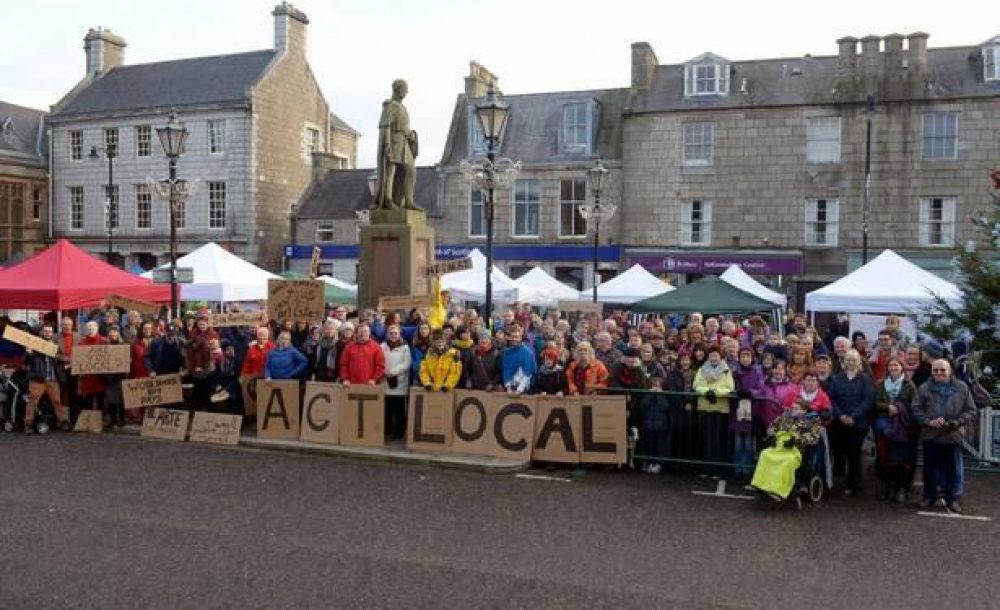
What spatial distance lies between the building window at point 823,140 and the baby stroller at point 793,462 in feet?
86.0

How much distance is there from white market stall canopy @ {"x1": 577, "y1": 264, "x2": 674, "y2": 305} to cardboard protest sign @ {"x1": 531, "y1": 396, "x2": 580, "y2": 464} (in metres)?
13.0

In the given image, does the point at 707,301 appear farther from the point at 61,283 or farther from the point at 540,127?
the point at 540,127

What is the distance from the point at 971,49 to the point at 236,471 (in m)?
32.8

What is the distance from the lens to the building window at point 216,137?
40.9 m

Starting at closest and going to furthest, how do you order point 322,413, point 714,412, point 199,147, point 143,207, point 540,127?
point 714,412 < point 322,413 < point 540,127 < point 199,147 < point 143,207

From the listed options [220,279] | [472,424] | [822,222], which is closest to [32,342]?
[472,424]

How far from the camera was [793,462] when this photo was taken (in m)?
8.74

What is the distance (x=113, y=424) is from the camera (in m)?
13.1

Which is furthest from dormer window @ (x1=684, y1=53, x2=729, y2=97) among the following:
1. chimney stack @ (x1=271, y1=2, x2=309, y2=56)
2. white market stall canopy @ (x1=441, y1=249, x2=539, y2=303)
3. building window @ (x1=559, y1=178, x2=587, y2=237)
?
chimney stack @ (x1=271, y1=2, x2=309, y2=56)

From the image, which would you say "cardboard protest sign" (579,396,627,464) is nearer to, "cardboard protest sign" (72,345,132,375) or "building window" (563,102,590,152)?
"cardboard protest sign" (72,345,132,375)

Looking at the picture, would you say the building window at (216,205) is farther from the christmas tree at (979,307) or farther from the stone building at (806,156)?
the christmas tree at (979,307)

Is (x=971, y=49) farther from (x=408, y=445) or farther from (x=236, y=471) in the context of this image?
(x=236, y=471)

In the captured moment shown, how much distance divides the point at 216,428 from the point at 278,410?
0.97 m

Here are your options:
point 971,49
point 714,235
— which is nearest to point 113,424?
point 714,235
